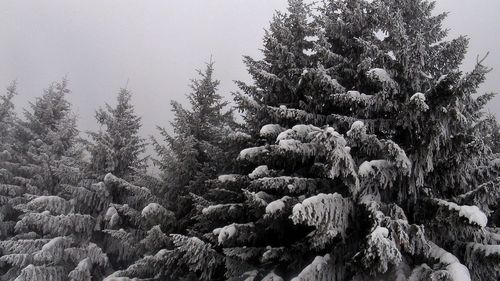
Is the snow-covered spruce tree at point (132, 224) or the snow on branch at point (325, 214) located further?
the snow-covered spruce tree at point (132, 224)

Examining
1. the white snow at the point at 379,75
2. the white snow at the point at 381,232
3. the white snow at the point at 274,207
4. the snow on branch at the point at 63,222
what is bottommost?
the white snow at the point at 381,232

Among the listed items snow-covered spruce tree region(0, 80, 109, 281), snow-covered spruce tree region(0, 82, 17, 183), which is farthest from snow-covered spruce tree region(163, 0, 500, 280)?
snow-covered spruce tree region(0, 82, 17, 183)

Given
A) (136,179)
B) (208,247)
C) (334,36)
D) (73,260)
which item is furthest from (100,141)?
(334,36)

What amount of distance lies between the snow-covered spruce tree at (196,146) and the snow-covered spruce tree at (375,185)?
5.59ft

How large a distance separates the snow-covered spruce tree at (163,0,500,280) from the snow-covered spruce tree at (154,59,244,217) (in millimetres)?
1703

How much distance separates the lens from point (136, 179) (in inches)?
468

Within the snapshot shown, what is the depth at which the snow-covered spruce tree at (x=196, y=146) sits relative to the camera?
10.8 metres

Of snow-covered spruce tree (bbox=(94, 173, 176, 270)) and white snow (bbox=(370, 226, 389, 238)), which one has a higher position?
snow-covered spruce tree (bbox=(94, 173, 176, 270))

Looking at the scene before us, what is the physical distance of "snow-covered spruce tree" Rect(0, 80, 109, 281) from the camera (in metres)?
11.8

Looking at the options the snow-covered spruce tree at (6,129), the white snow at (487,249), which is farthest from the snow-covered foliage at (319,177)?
the snow-covered spruce tree at (6,129)

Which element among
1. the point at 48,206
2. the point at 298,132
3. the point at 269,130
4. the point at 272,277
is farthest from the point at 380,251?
the point at 48,206

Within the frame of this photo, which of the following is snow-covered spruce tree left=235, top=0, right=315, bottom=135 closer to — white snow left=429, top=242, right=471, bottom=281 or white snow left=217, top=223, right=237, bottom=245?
white snow left=217, top=223, right=237, bottom=245

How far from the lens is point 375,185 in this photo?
701 cm

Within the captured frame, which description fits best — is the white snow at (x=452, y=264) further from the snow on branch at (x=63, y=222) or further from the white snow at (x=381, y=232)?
the snow on branch at (x=63, y=222)
